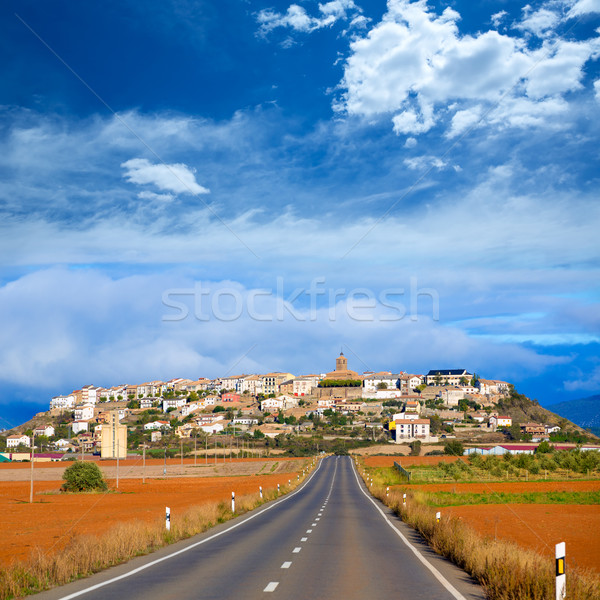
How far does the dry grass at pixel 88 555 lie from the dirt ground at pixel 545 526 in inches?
376

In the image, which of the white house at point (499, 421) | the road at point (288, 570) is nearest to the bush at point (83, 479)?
the road at point (288, 570)

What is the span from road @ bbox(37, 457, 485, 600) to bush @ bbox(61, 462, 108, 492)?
147ft

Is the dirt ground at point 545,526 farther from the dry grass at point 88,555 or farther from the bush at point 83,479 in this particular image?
the bush at point 83,479

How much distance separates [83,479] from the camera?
62.2 meters

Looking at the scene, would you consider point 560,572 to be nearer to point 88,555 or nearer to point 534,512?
point 88,555

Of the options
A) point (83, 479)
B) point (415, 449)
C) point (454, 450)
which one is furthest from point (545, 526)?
point (415, 449)

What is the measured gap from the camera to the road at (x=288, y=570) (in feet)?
34.6

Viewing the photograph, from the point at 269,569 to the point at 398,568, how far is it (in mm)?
2790

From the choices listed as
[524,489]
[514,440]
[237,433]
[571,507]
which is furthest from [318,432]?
[571,507]

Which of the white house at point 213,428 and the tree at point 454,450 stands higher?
the tree at point 454,450

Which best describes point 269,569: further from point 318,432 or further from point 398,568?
point 318,432

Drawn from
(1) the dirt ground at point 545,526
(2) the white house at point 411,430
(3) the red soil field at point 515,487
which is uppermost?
(1) the dirt ground at point 545,526

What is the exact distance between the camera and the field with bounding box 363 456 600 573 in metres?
22.2

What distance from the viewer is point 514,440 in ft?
506
